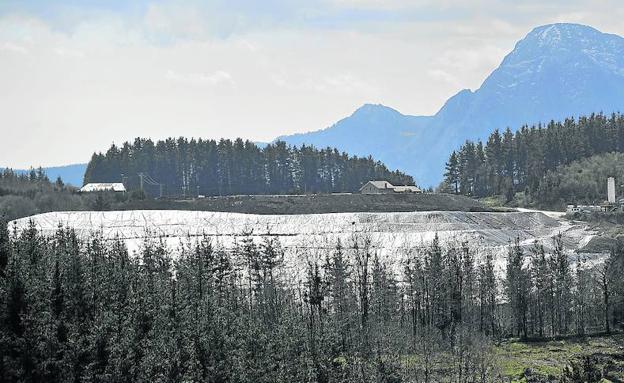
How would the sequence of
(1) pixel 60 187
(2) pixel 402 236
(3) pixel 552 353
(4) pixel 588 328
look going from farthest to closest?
(1) pixel 60 187
(2) pixel 402 236
(4) pixel 588 328
(3) pixel 552 353

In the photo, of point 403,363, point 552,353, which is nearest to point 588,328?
point 552,353

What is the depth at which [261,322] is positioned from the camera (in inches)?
2552

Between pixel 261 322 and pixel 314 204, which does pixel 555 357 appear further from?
pixel 314 204

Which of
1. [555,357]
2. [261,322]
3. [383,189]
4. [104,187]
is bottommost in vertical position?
[555,357]

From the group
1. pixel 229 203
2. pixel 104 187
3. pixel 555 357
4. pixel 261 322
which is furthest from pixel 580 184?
pixel 261 322

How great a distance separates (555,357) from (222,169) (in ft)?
428

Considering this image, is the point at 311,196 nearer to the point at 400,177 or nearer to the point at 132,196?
the point at 132,196

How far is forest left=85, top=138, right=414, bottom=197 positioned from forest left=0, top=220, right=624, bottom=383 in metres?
102

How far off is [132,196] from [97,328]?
106434 millimetres

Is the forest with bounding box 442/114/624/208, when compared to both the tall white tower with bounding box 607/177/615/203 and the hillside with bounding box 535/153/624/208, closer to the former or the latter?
the hillside with bounding box 535/153/624/208

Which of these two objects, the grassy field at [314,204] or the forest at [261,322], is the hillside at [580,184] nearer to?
the grassy field at [314,204]

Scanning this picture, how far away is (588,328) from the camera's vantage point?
88.5 metres

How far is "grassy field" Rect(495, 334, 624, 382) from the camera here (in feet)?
217

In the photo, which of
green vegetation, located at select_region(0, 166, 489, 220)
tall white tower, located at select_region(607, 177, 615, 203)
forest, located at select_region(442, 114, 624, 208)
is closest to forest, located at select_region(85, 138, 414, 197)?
forest, located at select_region(442, 114, 624, 208)
